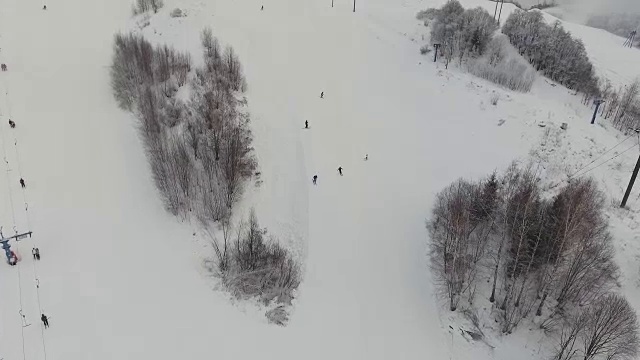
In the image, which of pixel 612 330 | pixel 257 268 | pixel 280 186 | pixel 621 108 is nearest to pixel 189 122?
pixel 280 186

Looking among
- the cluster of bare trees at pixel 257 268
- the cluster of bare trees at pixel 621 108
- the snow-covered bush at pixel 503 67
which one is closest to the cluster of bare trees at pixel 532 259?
the cluster of bare trees at pixel 257 268

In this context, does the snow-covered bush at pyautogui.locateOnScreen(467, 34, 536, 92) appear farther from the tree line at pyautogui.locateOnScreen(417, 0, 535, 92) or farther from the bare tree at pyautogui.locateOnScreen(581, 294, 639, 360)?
the bare tree at pyautogui.locateOnScreen(581, 294, 639, 360)

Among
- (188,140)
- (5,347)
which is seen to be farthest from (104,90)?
(5,347)

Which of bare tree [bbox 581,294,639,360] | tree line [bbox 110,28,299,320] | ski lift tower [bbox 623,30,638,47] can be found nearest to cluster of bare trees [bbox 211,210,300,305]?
tree line [bbox 110,28,299,320]

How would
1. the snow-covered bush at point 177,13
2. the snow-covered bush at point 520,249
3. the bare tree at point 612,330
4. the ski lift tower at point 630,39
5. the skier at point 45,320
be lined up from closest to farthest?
the bare tree at point 612,330 → the snow-covered bush at point 520,249 → the skier at point 45,320 → the snow-covered bush at point 177,13 → the ski lift tower at point 630,39

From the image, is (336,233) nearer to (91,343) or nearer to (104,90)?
(91,343)

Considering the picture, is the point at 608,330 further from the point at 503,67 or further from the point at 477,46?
the point at 477,46

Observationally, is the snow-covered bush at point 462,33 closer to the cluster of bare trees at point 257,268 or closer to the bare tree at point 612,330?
the cluster of bare trees at point 257,268
